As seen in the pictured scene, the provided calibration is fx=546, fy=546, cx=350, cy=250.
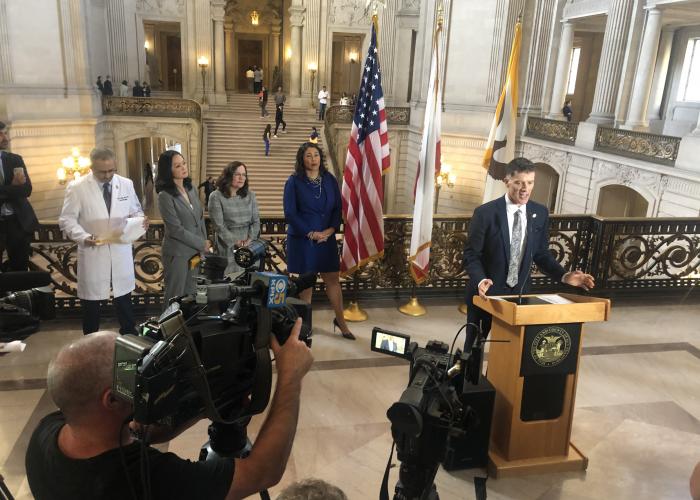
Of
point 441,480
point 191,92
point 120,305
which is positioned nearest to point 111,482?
point 441,480

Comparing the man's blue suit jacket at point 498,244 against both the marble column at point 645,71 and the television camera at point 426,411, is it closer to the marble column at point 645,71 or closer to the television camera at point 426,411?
the television camera at point 426,411

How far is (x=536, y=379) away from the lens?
302 cm

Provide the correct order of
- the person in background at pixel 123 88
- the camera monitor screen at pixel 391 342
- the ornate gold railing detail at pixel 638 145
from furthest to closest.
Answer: the person in background at pixel 123 88, the ornate gold railing detail at pixel 638 145, the camera monitor screen at pixel 391 342

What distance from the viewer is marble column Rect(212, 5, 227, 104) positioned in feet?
70.7

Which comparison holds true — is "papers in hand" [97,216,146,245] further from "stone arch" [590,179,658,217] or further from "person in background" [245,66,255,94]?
"person in background" [245,66,255,94]

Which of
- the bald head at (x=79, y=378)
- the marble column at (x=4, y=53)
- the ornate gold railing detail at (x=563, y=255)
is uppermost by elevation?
the marble column at (x=4, y=53)

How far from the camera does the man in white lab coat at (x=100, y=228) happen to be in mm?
3855

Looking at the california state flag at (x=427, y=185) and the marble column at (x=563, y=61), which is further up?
the marble column at (x=563, y=61)

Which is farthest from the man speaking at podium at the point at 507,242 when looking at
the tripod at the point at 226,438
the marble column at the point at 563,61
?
the marble column at the point at 563,61

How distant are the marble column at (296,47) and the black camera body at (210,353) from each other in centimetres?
2211

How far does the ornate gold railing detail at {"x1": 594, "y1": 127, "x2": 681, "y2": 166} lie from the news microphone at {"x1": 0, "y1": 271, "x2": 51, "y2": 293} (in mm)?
11257

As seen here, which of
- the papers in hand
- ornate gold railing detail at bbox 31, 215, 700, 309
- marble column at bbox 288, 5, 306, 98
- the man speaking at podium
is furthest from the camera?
marble column at bbox 288, 5, 306, 98

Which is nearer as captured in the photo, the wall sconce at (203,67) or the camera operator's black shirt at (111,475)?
the camera operator's black shirt at (111,475)

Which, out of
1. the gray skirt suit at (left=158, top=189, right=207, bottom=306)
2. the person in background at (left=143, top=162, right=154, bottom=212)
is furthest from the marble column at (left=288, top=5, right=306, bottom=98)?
the gray skirt suit at (left=158, top=189, right=207, bottom=306)
